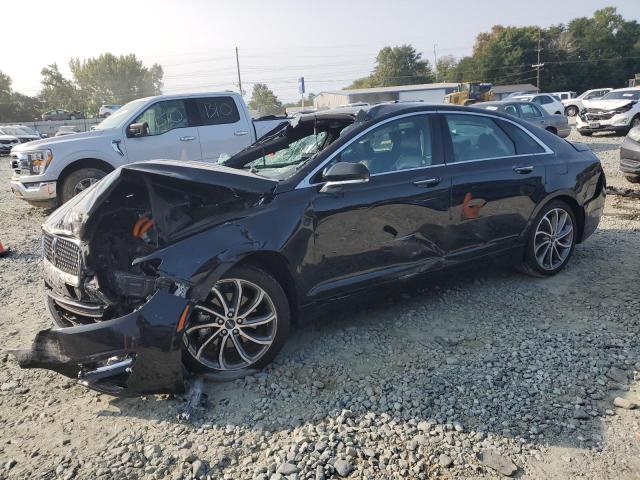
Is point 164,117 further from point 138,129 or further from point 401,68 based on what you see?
point 401,68

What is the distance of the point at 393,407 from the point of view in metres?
2.91

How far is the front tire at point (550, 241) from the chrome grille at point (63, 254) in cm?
384

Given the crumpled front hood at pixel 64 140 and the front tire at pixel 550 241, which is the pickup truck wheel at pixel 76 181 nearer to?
the crumpled front hood at pixel 64 140

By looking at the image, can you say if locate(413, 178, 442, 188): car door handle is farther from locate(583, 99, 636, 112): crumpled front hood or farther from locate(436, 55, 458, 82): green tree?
locate(436, 55, 458, 82): green tree

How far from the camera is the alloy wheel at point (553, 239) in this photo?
185 inches

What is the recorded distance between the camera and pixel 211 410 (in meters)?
2.97

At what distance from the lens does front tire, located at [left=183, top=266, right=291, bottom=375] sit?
10.2 ft

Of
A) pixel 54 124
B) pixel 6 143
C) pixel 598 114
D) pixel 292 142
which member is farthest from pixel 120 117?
pixel 54 124

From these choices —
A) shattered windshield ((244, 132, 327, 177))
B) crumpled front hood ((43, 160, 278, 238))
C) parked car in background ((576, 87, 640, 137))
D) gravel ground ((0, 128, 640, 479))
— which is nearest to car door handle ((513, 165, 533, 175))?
gravel ground ((0, 128, 640, 479))

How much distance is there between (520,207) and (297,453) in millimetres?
3048

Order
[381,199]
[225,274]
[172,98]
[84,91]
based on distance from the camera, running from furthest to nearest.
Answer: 1. [84,91]
2. [172,98]
3. [381,199]
4. [225,274]

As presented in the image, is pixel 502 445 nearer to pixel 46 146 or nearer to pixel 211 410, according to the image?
pixel 211 410

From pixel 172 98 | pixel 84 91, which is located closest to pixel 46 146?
pixel 172 98

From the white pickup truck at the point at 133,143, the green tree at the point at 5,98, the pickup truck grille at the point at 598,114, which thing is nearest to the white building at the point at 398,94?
the pickup truck grille at the point at 598,114
